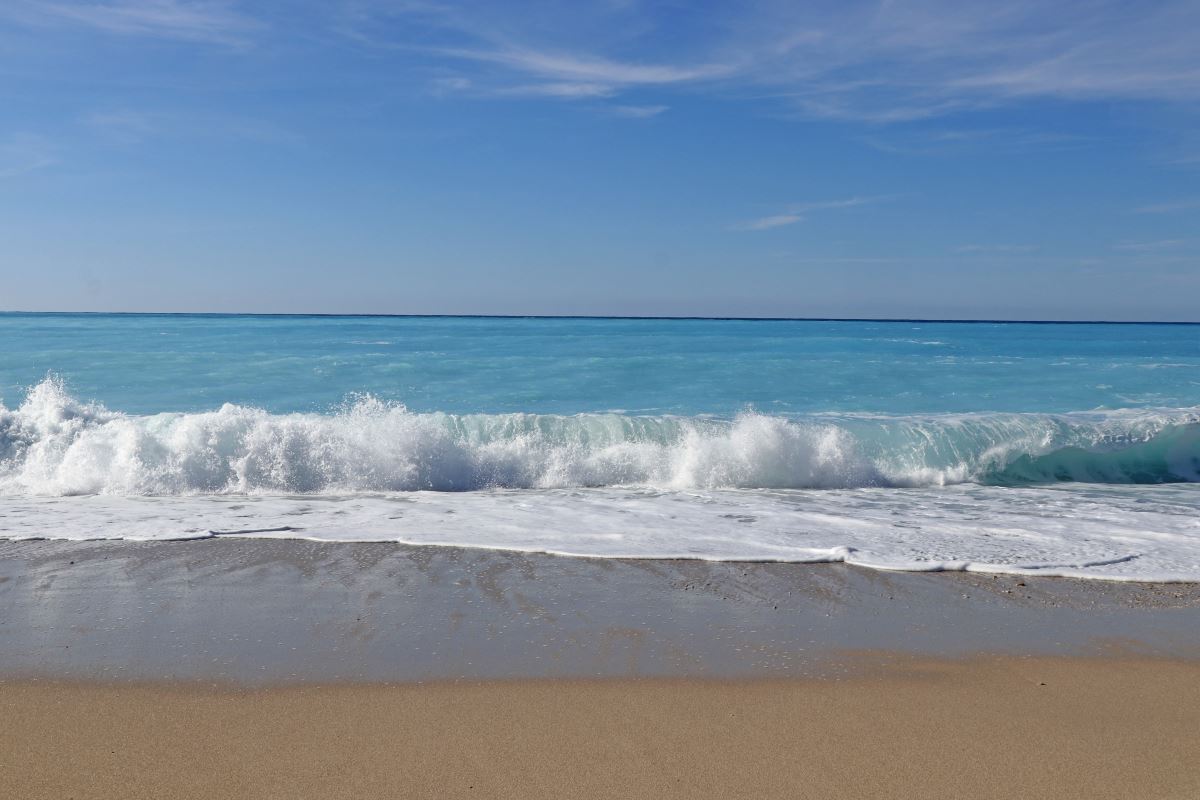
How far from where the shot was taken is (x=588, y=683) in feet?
13.0

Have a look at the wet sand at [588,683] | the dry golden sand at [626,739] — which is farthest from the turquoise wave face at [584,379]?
the dry golden sand at [626,739]

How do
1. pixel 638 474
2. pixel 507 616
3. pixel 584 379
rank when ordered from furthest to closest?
pixel 584 379 < pixel 638 474 < pixel 507 616

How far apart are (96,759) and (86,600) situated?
7.63 ft

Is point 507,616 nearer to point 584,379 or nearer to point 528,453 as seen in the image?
point 528,453

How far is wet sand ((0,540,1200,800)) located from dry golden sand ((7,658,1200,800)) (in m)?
0.01

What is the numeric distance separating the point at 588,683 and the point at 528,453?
718cm

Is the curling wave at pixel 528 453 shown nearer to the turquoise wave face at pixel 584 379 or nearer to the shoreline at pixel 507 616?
the turquoise wave face at pixel 584 379

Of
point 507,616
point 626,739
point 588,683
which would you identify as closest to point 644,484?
point 507,616

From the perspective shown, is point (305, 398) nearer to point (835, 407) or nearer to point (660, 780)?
point (835, 407)

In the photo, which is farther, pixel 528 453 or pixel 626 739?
pixel 528 453

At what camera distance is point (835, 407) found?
1716cm

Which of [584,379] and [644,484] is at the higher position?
[584,379]

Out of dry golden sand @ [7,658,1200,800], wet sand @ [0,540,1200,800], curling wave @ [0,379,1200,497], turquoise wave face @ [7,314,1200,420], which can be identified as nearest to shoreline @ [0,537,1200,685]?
wet sand @ [0,540,1200,800]

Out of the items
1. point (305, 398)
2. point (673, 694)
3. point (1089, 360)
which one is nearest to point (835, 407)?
point (305, 398)
